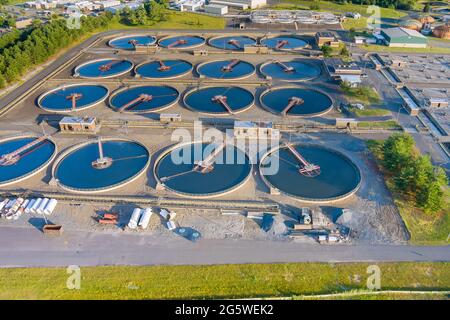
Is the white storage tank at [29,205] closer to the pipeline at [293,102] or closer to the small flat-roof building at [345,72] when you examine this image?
the pipeline at [293,102]

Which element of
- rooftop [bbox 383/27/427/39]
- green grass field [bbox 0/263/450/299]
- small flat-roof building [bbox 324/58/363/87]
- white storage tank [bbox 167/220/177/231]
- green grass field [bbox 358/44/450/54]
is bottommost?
green grass field [bbox 0/263/450/299]

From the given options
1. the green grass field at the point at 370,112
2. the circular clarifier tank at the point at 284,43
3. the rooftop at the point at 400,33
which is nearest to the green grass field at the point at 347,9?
the rooftop at the point at 400,33

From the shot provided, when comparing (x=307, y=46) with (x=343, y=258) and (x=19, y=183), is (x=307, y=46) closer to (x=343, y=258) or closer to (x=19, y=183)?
(x=343, y=258)

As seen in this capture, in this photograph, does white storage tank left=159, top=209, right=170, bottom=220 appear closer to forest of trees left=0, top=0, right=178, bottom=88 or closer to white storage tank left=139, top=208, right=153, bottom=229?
white storage tank left=139, top=208, right=153, bottom=229

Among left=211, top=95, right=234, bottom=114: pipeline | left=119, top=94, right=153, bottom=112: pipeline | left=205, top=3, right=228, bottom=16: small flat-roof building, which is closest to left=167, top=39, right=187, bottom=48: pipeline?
left=205, top=3, right=228, bottom=16: small flat-roof building

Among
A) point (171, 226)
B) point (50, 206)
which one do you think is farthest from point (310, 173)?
point (50, 206)

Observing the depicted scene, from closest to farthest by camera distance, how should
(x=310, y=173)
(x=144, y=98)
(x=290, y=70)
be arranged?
(x=310, y=173) → (x=144, y=98) → (x=290, y=70)

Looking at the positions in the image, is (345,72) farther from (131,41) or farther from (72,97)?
(131,41)
